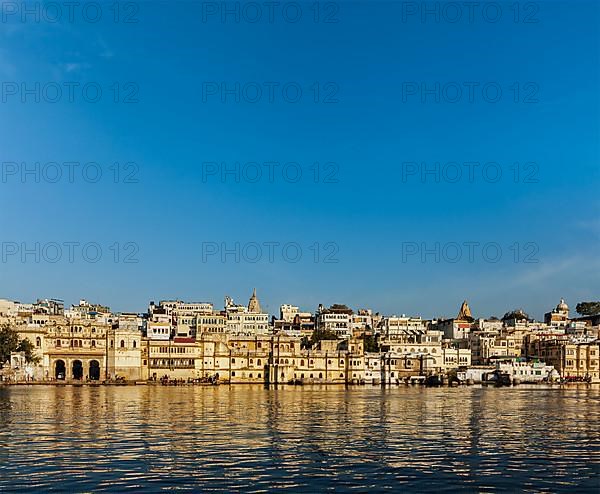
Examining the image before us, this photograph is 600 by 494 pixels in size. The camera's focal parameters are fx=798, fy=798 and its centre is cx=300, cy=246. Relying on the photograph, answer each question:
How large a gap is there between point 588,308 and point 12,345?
431 ft

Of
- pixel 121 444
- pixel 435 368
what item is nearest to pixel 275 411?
pixel 121 444

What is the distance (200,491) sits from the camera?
66.5 ft

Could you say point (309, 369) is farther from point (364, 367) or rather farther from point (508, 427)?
point (508, 427)

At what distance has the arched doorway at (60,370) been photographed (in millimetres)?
97000

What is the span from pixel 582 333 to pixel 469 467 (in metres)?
118

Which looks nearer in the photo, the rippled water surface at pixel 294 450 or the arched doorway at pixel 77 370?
the rippled water surface at pixel 294 450

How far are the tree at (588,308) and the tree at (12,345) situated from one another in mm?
125672

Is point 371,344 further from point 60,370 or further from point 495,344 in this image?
point 60,370

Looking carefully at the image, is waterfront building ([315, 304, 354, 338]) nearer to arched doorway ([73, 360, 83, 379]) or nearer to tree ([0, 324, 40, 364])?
arched doorway ([73, 360, 83, 379])

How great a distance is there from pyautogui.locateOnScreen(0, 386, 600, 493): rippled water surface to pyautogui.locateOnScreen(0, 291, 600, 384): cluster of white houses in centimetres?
5122

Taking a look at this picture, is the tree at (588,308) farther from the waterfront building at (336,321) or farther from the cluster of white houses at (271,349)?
the waterfront building at (336,321)

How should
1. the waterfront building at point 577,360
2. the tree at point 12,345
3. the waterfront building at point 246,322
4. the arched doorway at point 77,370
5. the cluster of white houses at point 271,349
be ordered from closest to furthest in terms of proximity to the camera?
the tree at point 12,345 < the cluster of white houses at point 271,349 < the arched doorway at point 77,370 < the waterfront building at point 577,360 < the waterfront building at point 246,322

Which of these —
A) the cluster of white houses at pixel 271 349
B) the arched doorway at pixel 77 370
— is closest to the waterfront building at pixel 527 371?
the cluster of white houses at pixel 271 349

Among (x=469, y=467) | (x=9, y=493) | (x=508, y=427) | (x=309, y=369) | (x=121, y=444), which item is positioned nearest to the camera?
(x=9, y=493)
